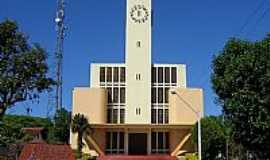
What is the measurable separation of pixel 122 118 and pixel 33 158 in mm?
30617

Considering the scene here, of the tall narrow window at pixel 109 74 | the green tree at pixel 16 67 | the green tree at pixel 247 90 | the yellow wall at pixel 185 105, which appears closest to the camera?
the green tree at pixel 16 67

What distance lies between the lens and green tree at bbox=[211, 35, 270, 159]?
29156 mm

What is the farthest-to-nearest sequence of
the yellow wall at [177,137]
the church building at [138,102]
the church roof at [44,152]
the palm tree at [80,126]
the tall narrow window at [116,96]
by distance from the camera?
the tall narrow window at [116,96] → the yellow wall at [177,137] → the church building at [138,102] → the palm tree at [80,126] → the church roof at [44,152]

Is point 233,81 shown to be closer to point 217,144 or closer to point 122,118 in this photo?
point 217,144

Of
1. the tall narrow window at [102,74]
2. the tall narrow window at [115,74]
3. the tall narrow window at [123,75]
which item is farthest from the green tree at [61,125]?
the tall narrow window at [123,75]

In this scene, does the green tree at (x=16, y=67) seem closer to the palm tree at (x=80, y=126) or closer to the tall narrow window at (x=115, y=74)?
the palm tree at (x=80, y=126)

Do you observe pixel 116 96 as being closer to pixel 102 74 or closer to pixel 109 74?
pixel 109 74

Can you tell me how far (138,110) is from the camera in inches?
2842

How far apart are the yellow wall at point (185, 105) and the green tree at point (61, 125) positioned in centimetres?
1443

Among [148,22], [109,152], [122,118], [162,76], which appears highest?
[148,22]

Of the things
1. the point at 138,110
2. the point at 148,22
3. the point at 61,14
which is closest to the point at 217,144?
the point at 138,110

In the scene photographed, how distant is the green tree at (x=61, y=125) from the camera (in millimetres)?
73562

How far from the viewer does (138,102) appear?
238ft

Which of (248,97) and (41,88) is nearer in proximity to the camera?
(41,88)
